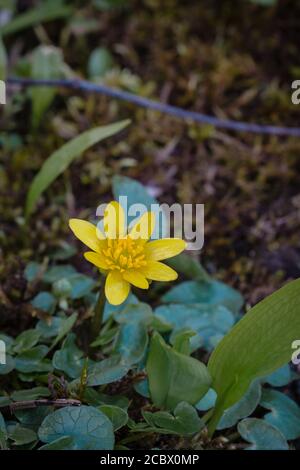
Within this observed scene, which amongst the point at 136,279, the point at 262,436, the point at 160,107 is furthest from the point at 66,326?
the point at 160,107

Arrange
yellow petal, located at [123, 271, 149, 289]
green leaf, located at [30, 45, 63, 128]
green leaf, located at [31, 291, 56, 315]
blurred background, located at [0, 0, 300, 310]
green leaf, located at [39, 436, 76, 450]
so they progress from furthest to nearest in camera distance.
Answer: green leaf, located at [30, 45, 63, 128] < blurred background, located at [0, 0, 300, 310] < green leaf, located at [31, 291, 56, 315] < yellow petal, located at [123, 271, 149, 289] < green leaf, located at [39, 436, 76, 450]

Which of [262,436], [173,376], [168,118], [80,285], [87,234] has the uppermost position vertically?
[168,118]

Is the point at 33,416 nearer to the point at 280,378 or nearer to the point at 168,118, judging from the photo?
the point at 280,378

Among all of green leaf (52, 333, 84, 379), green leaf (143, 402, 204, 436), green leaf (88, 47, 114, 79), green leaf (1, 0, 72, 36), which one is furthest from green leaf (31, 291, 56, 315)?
green leaf (1, 0, 72, 36)

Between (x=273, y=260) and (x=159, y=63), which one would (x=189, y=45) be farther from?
(x=273, y=260)

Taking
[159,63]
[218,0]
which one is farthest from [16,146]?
[218,0]

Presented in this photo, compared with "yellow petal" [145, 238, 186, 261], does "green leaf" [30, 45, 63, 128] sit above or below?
above

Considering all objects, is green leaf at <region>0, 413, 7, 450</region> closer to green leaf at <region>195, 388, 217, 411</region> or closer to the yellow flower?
the yellow flower
